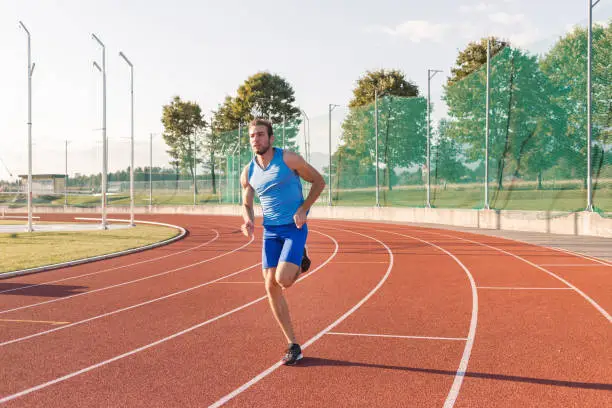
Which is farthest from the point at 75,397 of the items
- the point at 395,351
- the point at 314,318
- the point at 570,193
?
the point at 570,193

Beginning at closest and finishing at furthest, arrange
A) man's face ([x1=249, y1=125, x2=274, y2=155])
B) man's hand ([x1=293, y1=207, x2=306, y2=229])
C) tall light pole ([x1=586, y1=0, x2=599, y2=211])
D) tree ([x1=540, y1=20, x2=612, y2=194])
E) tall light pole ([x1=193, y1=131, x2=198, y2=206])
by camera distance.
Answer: man's hand ([x1=293, y1=207, x2=306, y2=229]) → man's face ([x1=249, y1=125, x2=274, y2=155]) → tall light pole ([x1=586, y1=0, x2=599, y2=211]) → tree ([x1=540, y1=20, x2=612, y2=194]) → tall light pole ([x1=193, y1=131, x2=198, y2=206])

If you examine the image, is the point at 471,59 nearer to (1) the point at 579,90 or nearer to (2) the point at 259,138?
(1) the point at 579,90

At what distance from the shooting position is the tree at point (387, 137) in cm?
3009

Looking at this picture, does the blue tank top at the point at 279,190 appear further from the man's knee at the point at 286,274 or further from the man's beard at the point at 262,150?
the man's knee at the point at 286,274

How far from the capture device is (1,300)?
334 inches

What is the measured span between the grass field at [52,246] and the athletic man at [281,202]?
342 inches

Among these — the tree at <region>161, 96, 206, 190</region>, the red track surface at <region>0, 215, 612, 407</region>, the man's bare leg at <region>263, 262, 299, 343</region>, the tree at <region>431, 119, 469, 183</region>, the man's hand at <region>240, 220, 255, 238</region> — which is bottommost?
the red track surface at <region>0, 215, 612, 407</region>

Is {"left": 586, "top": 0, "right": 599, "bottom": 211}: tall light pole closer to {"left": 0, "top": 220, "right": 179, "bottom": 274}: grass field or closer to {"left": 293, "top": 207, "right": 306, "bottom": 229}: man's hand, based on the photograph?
{"left": 0, "top": 220, "right": 179, "bottom": 274}: grass field

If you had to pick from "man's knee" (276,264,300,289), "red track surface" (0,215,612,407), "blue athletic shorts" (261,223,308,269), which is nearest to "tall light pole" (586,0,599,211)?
"red track surface" (0,215,612,407)

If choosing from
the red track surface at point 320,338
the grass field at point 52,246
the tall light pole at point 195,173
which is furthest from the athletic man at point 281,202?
the tall light pole at point 195,173

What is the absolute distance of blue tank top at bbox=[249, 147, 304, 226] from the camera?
15.9ft

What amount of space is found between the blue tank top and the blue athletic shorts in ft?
0.26

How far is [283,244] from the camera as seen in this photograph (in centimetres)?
500

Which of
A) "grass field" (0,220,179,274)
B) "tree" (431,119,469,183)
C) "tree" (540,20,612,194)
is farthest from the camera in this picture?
"tree" (431,119,469,183)
